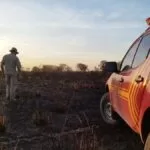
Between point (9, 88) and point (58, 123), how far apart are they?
19.8 feet

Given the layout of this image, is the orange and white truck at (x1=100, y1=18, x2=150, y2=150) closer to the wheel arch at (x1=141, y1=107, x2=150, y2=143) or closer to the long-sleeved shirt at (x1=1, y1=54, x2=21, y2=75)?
the wheel arch at (x1=141, y1=107, x2=150, y2=143)

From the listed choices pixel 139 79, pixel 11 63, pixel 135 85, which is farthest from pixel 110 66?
pixel 11 63

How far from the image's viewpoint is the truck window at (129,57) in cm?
849

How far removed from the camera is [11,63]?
57.4ft

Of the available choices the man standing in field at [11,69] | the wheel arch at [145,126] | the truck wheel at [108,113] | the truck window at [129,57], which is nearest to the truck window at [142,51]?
the truck window at [129,57]

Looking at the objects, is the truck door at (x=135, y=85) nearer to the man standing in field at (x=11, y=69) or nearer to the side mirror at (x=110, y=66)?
the side mirror at (x=110, y=66)

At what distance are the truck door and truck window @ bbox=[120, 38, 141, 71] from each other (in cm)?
22

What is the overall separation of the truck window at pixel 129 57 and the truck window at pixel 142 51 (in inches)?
11.9

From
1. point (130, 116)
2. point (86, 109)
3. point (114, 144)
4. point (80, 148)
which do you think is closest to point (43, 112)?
point (86, 109)

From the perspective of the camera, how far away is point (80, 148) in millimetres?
8266

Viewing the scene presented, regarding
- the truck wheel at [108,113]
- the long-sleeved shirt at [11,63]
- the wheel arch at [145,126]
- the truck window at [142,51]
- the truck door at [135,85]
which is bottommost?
the truck wheel at [108,113]

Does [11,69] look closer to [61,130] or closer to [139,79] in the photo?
[61,130]

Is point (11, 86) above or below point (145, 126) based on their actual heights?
below

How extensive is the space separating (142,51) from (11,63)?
33.4 feet
